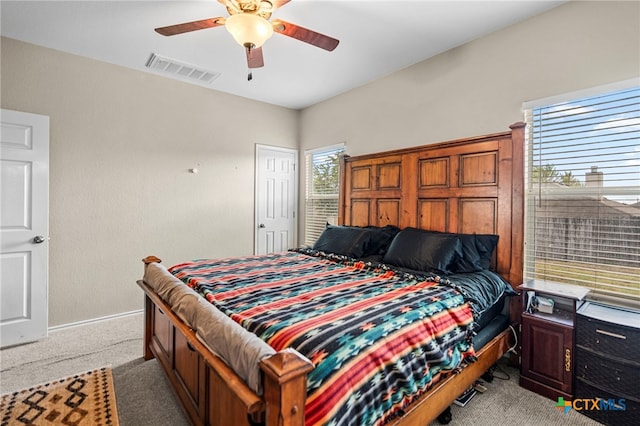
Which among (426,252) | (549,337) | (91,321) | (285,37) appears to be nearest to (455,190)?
(426,252)

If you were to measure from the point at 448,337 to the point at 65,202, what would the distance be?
150 inches

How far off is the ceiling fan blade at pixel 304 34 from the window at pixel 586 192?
5.70 feet

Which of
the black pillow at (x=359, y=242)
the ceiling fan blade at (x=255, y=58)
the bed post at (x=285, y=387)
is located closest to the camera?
the bed post at (x=285, y=387)

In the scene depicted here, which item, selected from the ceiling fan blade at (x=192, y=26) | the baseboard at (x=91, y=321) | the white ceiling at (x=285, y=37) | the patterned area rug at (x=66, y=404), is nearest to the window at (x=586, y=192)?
the white ceiling at (x=285, y=37)

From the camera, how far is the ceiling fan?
1.87 m

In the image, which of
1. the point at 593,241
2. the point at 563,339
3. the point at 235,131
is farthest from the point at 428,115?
the point at 235,131

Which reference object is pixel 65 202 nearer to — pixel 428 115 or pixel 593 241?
pixel 428 115

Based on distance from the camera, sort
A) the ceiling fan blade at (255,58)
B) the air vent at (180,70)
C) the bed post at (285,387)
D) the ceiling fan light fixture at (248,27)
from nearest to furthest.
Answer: the bed post at (285,387) < the ceiling fan light fixture at (248,27) < the ceiling fan blade at (255,58) < the air vent at (180,70)

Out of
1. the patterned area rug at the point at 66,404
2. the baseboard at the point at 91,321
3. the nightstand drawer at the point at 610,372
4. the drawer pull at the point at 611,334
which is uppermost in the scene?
the drawer pull at the point at 611,334

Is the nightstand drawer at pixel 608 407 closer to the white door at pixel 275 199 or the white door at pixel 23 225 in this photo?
the white door at pixel 275 199

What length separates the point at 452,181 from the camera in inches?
116

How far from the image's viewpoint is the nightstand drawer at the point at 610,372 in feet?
5.75

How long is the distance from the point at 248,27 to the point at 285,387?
1937 mm

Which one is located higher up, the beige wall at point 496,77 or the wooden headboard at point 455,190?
the beige wall at point 496,77
